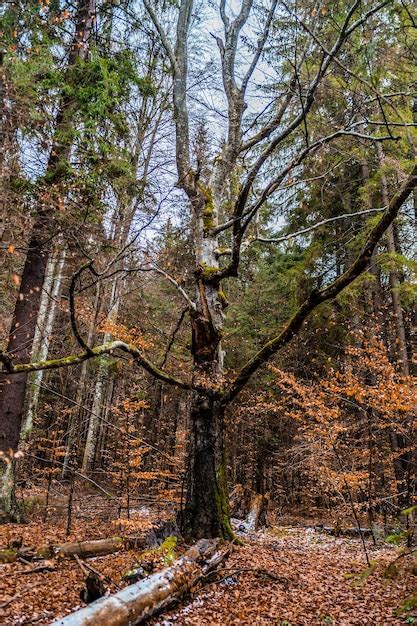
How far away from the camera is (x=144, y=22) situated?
34.5ft

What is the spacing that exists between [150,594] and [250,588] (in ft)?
5.68

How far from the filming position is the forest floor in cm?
445

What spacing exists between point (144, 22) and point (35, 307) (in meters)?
7.86

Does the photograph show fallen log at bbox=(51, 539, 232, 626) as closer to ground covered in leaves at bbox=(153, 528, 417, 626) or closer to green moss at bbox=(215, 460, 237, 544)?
ground covered in leaves at bbox=(153, 528, 417, 626)

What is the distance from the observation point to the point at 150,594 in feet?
14.2

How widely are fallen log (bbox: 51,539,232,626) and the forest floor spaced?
0.16 m

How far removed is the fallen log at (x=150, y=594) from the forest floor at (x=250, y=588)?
0.53ft

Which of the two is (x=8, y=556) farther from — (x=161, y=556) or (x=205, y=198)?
(x=205, y=198)

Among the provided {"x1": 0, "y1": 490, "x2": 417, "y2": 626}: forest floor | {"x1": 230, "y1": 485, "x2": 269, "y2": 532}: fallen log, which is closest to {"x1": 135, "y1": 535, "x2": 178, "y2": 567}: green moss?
{"x1": 0, "y1": 490, "x2": 417, "y2": 626}: forest floor

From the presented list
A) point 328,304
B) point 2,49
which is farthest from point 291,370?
point 2,49

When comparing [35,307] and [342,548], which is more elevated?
[35,307]

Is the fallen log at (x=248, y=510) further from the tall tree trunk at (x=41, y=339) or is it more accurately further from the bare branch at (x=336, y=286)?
the tall tree trunk at (x=41, y=339)

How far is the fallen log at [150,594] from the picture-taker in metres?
3.55

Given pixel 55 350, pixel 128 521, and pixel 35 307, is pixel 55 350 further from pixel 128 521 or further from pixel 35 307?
pixel 128 521
